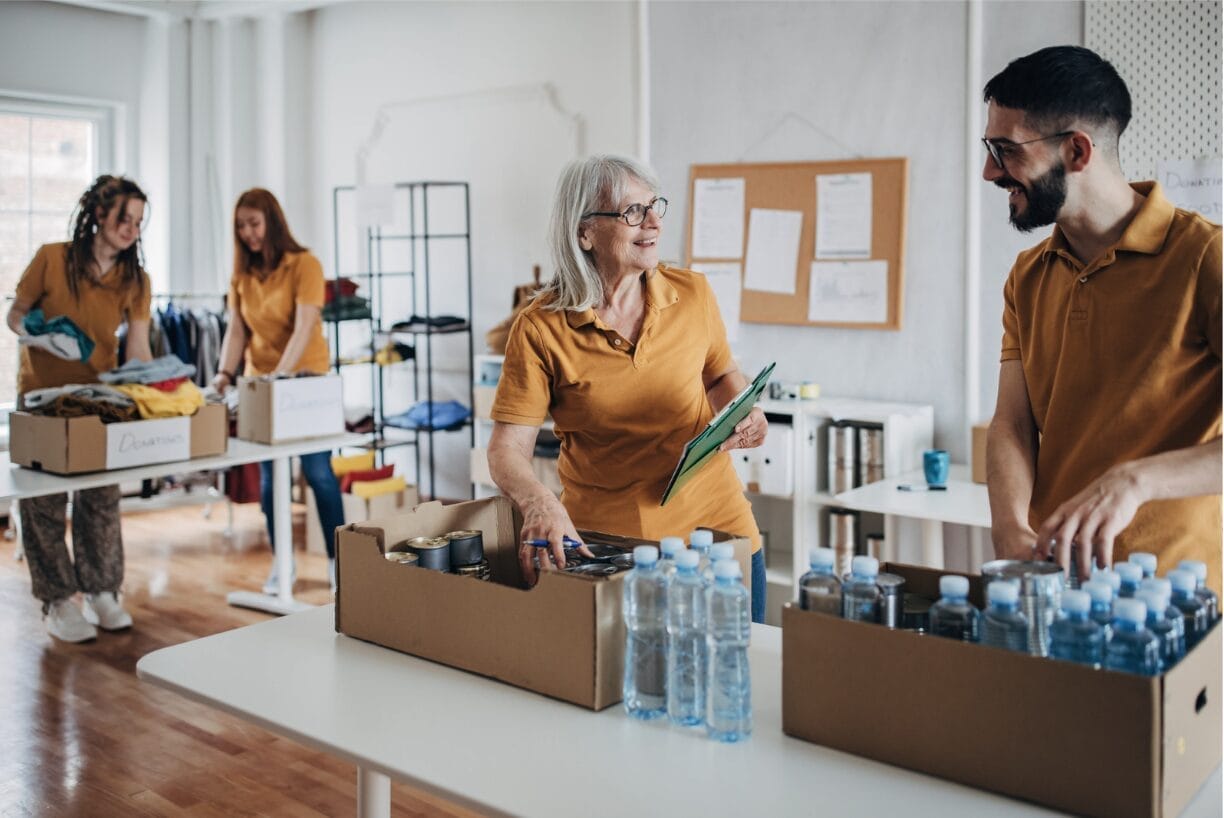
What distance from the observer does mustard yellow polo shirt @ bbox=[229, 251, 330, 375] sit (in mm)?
4426

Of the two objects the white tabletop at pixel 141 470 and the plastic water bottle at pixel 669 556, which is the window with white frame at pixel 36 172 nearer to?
the white tabletop at pixel 141 470

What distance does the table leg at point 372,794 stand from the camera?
1795 millimetres

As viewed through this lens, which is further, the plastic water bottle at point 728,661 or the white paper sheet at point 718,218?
the white paper sheet at point 718,218

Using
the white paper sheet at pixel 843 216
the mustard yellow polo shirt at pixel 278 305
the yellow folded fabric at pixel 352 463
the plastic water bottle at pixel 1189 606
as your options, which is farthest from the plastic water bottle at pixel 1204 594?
the yellow folded fabric at pixel 352 463

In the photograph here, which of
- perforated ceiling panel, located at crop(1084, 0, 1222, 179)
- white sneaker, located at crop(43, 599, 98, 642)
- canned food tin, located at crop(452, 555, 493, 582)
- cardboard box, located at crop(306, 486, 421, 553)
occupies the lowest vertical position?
white sneaker, located at crop(43, 599, 98, 642)

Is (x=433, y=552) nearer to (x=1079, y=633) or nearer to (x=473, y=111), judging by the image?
(x=1079, y=633)

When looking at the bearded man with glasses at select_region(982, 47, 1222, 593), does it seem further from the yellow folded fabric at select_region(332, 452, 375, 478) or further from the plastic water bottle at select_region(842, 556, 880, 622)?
the yellow folded fabric at select_region(332, 452, 375, 478)

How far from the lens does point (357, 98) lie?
6758 millimetres

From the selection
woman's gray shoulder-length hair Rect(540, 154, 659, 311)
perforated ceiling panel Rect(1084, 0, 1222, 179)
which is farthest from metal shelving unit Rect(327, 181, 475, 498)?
woman's gray shoulder-length hair Rect(540, 154, 659, 311)

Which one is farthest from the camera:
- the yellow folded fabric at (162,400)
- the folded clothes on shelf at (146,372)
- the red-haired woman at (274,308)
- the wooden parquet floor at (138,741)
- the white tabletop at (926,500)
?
the red-haired woman at (274,308)

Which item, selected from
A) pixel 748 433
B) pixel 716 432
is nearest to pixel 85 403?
pixel 748 433

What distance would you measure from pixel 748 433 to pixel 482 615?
736mm

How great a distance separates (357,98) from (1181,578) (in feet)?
20.2

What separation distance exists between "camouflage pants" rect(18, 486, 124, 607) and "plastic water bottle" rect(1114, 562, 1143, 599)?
373 centimetres
